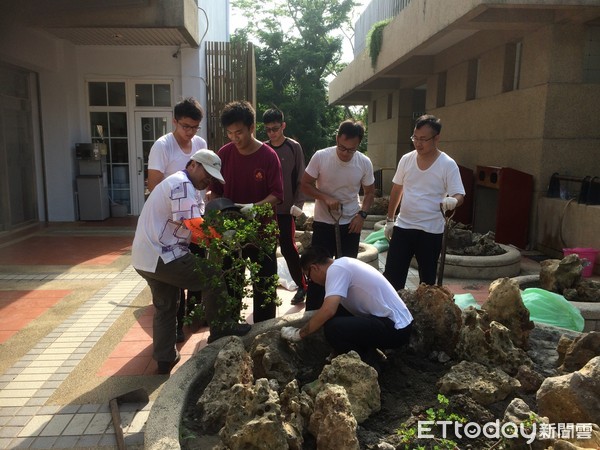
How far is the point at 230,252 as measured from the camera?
3.12 metres

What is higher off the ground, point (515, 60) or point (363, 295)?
point (515, 60)

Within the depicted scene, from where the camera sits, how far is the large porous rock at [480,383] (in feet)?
8.66

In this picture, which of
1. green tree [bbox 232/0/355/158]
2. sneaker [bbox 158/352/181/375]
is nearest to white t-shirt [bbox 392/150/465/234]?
sneaker [bbox 158/352/181/375]

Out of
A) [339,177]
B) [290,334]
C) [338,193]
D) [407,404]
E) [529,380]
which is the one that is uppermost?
[339,177]

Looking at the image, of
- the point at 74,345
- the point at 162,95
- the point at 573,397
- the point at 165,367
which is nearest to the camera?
the point at 573,397

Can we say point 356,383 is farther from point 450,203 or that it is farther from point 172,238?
point 450,203

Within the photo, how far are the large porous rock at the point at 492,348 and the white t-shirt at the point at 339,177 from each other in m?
1.52

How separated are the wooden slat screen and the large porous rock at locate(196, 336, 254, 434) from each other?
299 inches

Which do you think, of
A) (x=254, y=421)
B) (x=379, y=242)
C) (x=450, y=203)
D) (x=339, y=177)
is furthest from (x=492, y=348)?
(x=379, y=242)

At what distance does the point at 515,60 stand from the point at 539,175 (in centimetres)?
217

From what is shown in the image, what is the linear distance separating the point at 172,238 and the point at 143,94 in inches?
300

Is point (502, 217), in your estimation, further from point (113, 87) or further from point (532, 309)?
point (113, 87)

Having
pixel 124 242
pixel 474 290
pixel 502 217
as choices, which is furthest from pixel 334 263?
pixel 124 242

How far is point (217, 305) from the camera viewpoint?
136 inches
